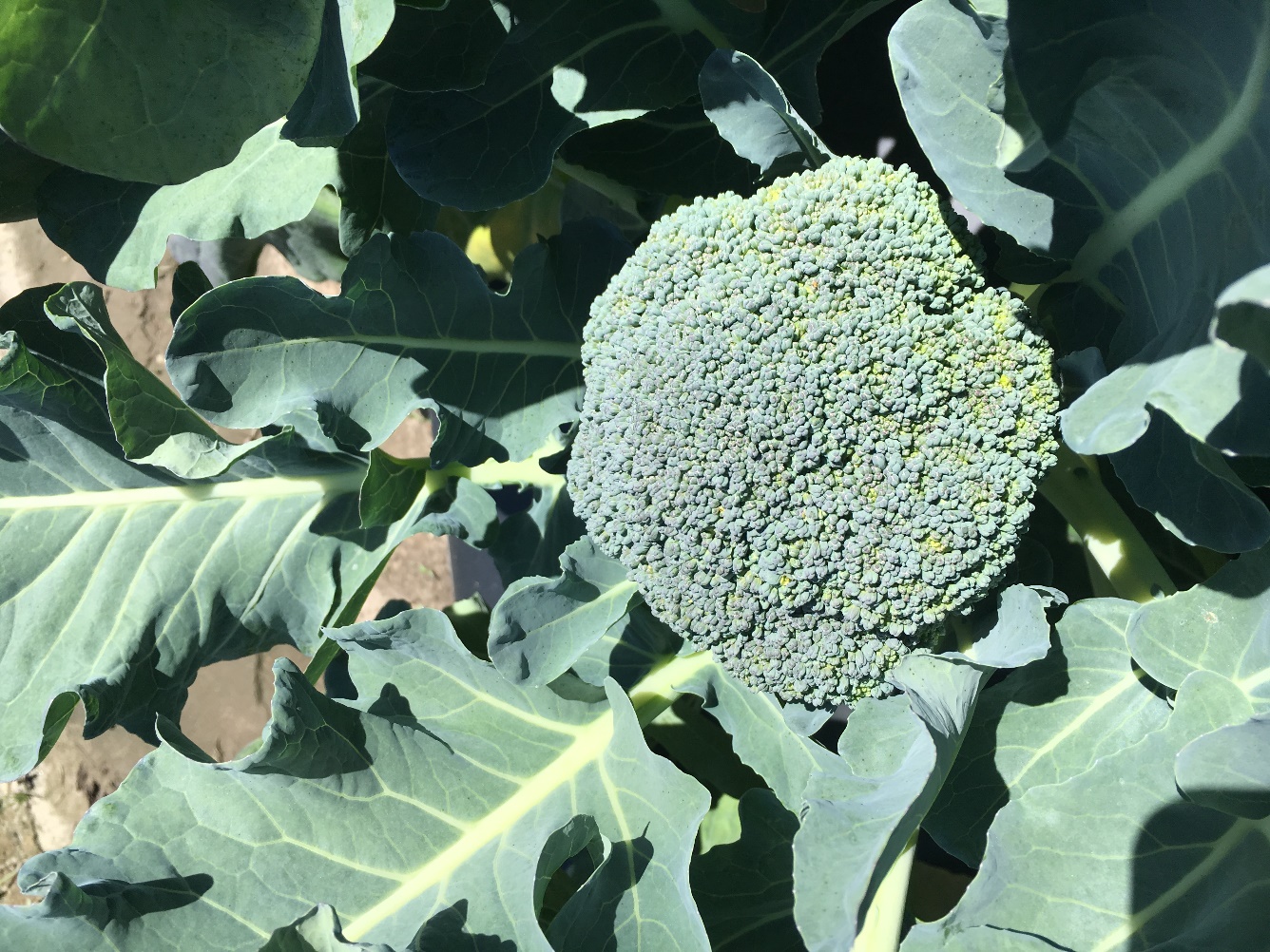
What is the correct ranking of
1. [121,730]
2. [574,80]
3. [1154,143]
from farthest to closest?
[121,730] → [574,80] → [1154,143]

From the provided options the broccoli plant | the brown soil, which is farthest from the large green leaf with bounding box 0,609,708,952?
the brown soil

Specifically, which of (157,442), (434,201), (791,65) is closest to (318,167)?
(434,201)

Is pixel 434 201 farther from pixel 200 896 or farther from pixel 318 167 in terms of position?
pixel 200 896

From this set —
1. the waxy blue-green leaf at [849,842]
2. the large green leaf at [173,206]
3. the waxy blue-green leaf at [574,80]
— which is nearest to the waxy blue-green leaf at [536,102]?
the waxy blue-green leaf at [574,80]

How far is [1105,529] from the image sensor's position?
1053 millimetres

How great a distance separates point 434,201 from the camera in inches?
39.8

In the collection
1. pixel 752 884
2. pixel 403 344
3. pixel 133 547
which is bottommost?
pixel 752 884

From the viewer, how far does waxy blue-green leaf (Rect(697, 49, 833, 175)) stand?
901mm

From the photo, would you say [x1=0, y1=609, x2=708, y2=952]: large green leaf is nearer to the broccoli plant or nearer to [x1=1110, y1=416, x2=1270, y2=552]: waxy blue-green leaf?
the broccoli plant

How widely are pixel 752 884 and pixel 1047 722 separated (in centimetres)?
40

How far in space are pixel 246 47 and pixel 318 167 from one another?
37 cm

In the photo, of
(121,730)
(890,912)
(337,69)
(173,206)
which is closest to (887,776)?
(890,912)

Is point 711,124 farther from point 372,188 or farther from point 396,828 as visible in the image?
point 396,828

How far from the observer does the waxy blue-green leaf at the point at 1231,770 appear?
66 cm
